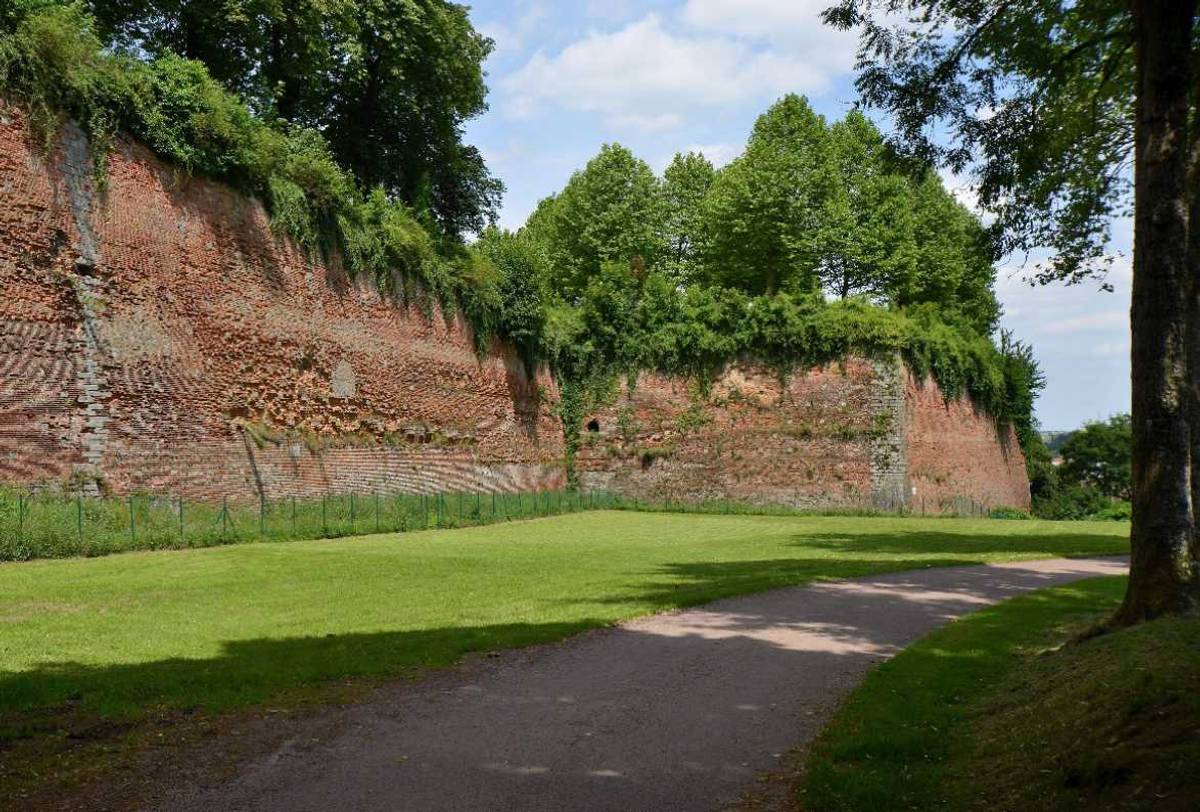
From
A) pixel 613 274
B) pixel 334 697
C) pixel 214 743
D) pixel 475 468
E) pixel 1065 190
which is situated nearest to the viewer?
pixel 214 743

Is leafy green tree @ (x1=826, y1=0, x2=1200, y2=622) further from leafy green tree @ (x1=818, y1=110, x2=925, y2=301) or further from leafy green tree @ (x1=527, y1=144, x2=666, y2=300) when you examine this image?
leafy green tree @ (x1=527, y1=144, x2=666, y2=300)

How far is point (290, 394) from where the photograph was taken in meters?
23.6

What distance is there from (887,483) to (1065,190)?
1844 cm

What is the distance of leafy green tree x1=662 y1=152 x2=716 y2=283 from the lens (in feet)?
156

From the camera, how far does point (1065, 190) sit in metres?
16.2

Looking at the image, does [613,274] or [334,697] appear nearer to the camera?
[334,697]

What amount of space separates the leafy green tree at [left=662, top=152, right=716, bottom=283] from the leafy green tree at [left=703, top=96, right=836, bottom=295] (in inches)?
96.9

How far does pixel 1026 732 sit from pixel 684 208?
150 ft

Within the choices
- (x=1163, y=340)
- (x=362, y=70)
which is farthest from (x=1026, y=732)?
(x=362, y=70)

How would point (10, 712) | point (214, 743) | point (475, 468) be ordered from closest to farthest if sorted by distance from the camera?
point (214, 743) → point (10, 712) → point (475, 468)

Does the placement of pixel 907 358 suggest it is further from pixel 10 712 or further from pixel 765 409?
pixel 10 712

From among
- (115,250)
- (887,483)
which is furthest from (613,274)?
(115,250)

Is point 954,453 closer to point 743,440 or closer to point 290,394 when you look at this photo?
point 743,440

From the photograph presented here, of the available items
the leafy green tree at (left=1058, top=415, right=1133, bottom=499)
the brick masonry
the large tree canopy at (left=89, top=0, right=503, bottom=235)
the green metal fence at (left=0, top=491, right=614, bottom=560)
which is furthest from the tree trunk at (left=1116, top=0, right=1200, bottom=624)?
the leafy green tree at (left=1058, top=415, right=1133, bottom=499)
